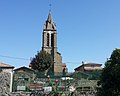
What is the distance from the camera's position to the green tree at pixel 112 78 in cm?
1930

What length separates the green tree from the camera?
63.3ft

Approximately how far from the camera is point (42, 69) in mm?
65000

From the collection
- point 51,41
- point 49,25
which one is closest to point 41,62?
point 51,41

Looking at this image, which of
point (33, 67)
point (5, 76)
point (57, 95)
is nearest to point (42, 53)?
point (33, 67)

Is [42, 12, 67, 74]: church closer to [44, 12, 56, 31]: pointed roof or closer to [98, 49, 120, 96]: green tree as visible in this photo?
[44, 12, 56, 31]: pointed roof

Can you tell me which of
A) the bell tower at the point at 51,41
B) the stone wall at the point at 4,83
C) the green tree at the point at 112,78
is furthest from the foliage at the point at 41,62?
the stone wall at the point at 4,83

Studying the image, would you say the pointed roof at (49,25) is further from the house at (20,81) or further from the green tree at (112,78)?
the green tree at (112,78)

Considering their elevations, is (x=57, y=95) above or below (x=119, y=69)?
below

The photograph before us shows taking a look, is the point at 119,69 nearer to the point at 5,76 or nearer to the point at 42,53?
the point at 5,76

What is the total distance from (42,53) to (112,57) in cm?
4721

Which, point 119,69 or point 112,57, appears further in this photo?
point 112,57

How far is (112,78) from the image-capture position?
2005cm

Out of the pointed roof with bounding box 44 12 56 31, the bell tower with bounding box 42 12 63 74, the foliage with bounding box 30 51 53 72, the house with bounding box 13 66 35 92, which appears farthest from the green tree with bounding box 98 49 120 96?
the pointed roof with bounding box 44 12 56 31

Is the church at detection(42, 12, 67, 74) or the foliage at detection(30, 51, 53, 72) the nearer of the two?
the foliage at detection(30, 51, 53, 72)
